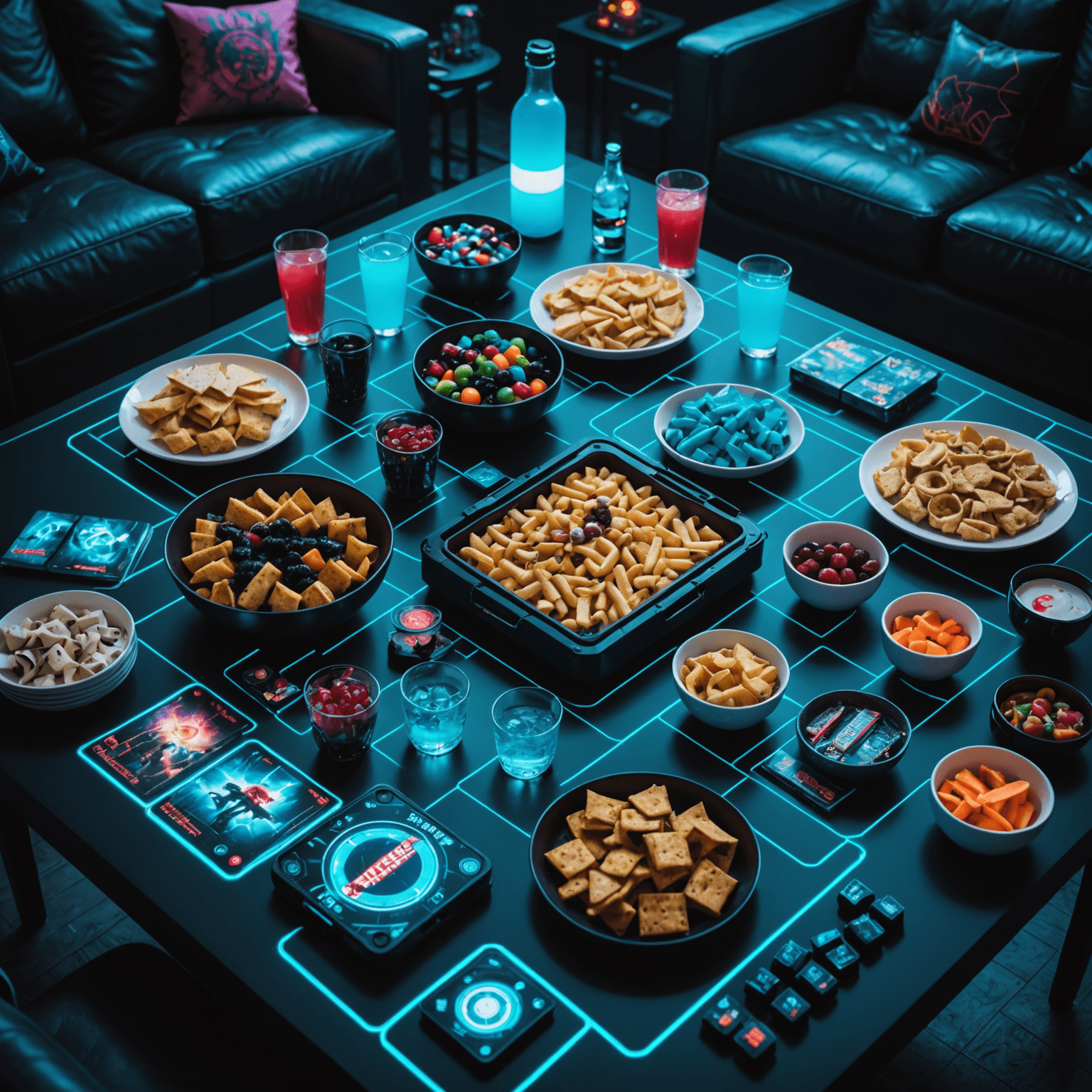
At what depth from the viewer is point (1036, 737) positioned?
66.4 inches

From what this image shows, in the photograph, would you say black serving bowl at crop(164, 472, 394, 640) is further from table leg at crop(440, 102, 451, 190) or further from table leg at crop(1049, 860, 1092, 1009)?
table leg at crop(440, 102, 451, 190)

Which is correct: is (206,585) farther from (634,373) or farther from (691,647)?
(634,373)

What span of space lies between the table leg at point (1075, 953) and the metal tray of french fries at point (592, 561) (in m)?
0.81

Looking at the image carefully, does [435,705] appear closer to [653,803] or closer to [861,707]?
[653,803]

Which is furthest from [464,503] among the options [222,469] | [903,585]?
[903,585]

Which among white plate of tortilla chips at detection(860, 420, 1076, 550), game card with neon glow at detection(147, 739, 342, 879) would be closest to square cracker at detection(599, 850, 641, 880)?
game card with neon glow at detection(147, 739, 342, 879)

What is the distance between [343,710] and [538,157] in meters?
1.65

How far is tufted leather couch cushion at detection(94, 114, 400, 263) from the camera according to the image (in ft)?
11.9

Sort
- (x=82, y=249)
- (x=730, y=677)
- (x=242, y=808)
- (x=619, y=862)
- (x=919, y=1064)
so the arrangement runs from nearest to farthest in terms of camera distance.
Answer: (x=619, y=862)
(x=242, y=808)
(x=730, y=677)
(x=919, y=1064)
(x=82, y=249)

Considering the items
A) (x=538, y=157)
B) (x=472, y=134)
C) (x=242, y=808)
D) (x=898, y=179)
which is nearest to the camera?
(x=242, y=808)

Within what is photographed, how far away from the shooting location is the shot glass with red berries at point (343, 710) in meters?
1.65

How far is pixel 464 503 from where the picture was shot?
2168 millimetres

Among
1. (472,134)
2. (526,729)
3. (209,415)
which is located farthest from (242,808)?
(472,134)

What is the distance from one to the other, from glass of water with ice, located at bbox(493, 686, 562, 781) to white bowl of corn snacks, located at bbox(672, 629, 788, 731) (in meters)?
0.20
